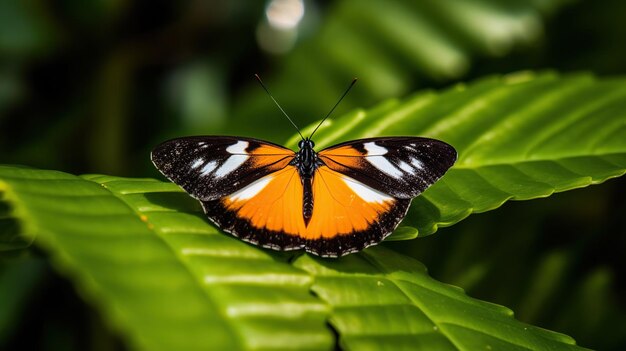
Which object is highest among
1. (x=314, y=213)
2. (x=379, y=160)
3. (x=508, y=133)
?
(x=508, y=133)

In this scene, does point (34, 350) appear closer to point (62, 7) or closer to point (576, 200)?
point (62, 7)

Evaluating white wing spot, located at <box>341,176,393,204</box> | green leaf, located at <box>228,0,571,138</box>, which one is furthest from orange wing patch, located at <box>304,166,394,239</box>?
green leaf, located at <box>228,0,571,138</box>

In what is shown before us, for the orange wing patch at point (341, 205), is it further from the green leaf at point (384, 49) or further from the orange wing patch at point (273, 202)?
the green leaf at point (384, 49)

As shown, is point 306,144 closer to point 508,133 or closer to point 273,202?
point 273,202

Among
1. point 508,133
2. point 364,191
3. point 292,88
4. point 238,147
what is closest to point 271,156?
point 238,147

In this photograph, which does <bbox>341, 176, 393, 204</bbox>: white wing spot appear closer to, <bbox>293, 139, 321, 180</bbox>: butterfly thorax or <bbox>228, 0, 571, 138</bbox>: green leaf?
<bbox>293, 139, 321, 180</bbox>: butterfly thorax

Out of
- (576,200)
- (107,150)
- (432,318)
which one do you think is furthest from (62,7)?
(432,318)
